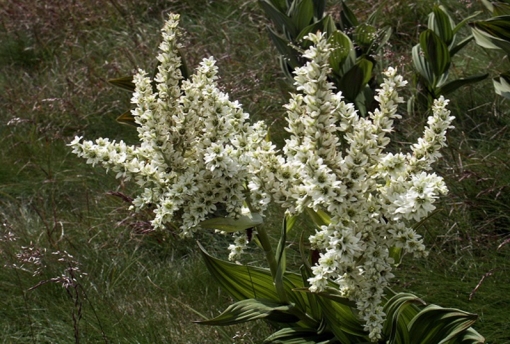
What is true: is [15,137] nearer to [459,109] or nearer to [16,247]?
[16,247]

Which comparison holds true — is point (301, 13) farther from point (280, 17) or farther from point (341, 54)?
point (341, 54)

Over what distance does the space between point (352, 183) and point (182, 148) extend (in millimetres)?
419

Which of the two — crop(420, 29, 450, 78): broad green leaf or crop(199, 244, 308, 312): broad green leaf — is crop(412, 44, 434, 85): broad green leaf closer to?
crop(420, 29, 450, 78): broad green leaf

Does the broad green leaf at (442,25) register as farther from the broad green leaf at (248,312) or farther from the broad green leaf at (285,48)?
the broad green leaf at (248,312)

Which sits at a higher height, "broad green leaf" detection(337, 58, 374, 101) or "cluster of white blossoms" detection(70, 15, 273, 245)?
"cluster of white blossoms" detection(70, 15, 273, 245)

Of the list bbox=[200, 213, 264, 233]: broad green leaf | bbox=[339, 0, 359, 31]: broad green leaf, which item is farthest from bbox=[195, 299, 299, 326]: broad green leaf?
bbox=[339, 0, 359, 31]: broad green leaf

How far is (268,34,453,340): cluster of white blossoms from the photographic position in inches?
67.4

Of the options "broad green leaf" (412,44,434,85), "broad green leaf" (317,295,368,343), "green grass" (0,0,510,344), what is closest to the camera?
"broad green leaf" (317,295,368,343)

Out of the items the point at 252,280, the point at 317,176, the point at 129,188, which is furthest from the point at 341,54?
the point at 317,176

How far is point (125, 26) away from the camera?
18.1 feet

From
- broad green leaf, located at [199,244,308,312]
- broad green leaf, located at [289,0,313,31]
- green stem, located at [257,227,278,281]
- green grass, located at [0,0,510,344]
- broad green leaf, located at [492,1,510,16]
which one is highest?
broad green leaf, located at [492,1,510,16]

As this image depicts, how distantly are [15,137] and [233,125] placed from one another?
9.35 feet

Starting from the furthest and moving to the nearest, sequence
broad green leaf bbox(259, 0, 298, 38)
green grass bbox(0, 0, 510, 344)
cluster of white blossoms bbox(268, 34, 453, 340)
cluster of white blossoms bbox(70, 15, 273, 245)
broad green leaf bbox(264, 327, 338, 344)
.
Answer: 1. broad green leaf bbox(259, 0, 298, 38)
2. green grass bbox(0, 0, 510, 344)
3. broad green leaf bbox(264, 327, 338, 344)
4. cluster of white blossoms bbox(70, 15, 273, 245)
5. cluster of white blossoms bbox(268, 34, 453, 340)

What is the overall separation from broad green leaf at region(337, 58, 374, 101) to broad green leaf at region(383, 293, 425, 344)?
1535mm
